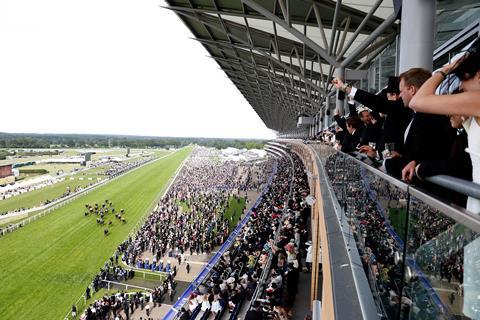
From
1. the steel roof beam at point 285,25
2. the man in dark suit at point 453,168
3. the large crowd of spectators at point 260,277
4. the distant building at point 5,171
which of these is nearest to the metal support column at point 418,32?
the man in dark suit at point 453,168

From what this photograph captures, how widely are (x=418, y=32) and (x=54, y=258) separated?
83.8 feet

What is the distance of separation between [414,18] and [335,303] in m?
4.73

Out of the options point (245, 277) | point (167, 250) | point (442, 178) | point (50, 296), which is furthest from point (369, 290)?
point (167, 250)

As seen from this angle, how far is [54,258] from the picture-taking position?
24.3 metres

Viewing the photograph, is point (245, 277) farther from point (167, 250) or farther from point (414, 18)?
point (167, 250)

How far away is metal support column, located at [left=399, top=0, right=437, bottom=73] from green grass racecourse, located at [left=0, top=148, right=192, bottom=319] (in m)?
16.9

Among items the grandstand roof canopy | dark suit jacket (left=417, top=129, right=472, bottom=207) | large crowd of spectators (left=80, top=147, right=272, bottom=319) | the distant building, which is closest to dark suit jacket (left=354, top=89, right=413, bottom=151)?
dark suit jacket (left=417, top=129, right=472, bottom=207)

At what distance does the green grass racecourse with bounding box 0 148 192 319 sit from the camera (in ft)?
→ 57.3

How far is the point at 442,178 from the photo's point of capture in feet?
5.25

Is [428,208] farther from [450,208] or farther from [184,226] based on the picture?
[184,226]

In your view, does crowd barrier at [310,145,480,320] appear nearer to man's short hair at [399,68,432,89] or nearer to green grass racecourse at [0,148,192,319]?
man's short hair at [399,68,432,89]

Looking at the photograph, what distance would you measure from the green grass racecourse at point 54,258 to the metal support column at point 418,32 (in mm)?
16932

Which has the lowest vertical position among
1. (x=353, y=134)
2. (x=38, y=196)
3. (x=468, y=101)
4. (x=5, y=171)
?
(x=38, y=196)

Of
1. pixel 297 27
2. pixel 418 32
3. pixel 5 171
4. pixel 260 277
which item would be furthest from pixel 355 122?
pixel 5 171
